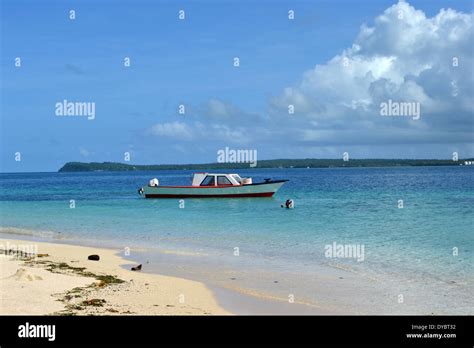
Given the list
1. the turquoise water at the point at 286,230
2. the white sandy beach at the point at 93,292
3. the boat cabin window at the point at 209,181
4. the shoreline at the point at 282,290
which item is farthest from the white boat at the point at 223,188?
the white sandy beach at the point at 93,292

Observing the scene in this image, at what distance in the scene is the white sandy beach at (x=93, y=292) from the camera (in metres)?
11.1

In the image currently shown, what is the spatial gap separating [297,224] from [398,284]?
15390 mm

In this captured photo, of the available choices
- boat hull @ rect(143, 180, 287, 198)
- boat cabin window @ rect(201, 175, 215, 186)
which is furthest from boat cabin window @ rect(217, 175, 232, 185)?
boat hull @ rect(143, 180, 287, 198)

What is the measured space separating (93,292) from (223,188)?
1464 inches

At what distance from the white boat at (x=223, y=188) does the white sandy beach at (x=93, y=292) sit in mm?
32465

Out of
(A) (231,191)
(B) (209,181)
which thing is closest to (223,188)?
(A) (231,191)

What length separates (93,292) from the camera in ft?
42.0

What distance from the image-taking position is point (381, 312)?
11891 millimetres

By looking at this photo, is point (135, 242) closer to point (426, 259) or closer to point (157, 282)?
point (157, 282)

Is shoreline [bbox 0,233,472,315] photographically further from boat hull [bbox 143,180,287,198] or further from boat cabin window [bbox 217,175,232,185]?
boat cabin window [bbox 217,175,232,185]

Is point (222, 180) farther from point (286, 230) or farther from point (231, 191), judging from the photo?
point (286, 230)

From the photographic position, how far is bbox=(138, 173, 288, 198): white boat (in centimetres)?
5000

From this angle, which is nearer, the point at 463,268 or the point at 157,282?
the point at 157,282
